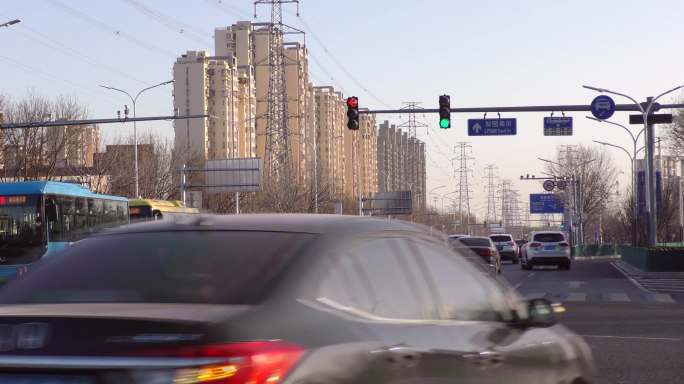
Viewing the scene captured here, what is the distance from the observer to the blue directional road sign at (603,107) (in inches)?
1344

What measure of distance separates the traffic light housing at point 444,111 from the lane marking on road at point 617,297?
26.8 ft

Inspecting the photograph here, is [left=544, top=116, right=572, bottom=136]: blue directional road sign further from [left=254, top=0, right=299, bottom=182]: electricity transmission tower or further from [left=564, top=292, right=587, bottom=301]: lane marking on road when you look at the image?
[left=254, top=0, right=299, bottom=182]: electricity transmission tower

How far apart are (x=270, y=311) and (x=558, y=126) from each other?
1584 inches

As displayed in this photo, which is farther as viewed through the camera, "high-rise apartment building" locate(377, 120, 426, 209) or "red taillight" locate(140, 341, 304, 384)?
"high-rise apartment building" locate(377, 120, 426, 209)

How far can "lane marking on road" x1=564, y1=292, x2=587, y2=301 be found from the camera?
23419 mm

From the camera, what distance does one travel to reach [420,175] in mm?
189250

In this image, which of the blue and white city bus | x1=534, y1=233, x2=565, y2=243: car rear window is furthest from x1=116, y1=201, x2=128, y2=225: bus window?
x1=534, y1=233, x2=565, y2=243: car rear window

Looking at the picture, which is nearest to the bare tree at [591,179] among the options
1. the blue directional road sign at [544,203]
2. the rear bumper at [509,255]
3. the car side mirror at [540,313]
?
the blue directional road sign at [544,203]

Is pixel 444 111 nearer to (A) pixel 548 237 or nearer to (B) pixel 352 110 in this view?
(B) pixel 352 110

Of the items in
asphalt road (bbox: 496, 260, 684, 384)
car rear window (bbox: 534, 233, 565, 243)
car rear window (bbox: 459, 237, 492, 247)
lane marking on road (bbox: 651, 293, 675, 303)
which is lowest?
lane marking on road (bbox: 651, 293, 675, 303)

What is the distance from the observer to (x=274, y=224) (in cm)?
468

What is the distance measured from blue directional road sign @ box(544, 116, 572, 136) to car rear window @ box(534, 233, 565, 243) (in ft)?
14.8

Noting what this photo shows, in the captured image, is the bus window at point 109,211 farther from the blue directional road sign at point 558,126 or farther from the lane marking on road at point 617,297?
the blue directional road sign at point 558,126

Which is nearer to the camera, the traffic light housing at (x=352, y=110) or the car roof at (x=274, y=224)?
the car roof at (x=274, y=224)
